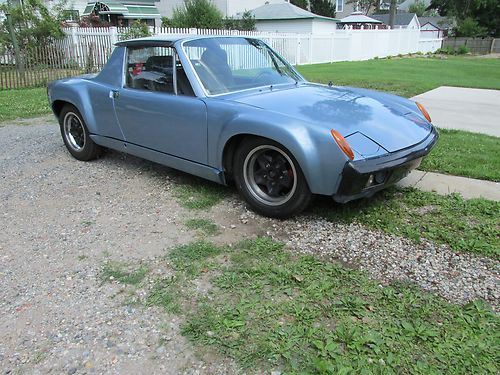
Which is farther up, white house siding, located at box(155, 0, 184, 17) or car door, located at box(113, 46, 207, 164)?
white house siding, located at box(155, 0, 184, 17)

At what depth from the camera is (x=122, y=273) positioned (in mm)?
3211

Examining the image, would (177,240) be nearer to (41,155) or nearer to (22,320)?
(22,320)

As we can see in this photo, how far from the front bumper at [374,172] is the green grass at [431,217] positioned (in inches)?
14.7

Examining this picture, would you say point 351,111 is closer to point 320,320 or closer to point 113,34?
point 320,320

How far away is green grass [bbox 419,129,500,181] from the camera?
5059 mm

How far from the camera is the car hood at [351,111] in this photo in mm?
3664

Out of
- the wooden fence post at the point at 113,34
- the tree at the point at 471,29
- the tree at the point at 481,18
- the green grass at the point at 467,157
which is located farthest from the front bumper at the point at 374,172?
the tree at the point at 481,18

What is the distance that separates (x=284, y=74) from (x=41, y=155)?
143 inches

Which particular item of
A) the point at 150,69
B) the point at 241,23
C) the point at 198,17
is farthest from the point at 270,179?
the point at 241,23

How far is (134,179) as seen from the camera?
5207 mm

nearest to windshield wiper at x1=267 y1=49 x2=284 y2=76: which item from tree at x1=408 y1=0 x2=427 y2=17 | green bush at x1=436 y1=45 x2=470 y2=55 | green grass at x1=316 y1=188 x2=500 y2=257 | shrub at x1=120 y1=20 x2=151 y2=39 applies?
green grass at x1=316 y1=188 x2=500 y2=257

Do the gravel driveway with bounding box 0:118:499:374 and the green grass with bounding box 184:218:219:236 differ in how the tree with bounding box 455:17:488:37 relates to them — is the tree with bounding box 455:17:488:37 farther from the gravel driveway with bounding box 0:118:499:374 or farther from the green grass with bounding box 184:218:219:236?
the green grass with bounding box 184:218:219:236

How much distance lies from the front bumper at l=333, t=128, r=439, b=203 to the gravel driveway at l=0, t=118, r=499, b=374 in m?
0.38

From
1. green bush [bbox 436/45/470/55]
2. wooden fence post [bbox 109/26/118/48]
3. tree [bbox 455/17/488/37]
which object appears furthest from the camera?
tree [bbox 455/17/488/37]
